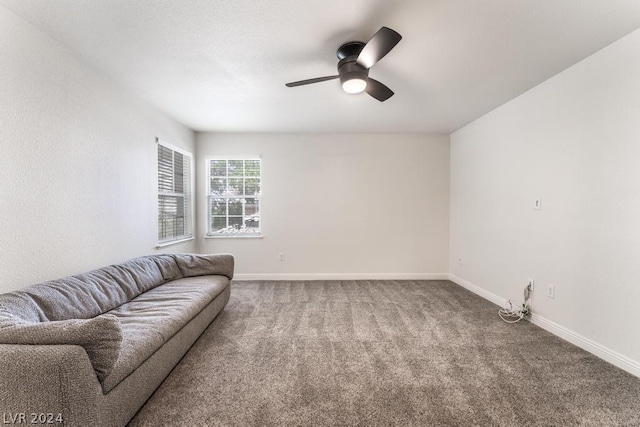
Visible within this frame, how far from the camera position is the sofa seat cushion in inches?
60.3

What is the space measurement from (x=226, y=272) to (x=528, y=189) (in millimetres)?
3464

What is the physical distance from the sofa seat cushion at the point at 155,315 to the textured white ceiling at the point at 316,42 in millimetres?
1957

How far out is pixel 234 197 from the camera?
189 inches

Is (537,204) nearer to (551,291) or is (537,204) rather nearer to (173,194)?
(551,291)

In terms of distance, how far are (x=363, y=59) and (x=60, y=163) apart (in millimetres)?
2391

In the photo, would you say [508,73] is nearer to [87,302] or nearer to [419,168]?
[419,168]

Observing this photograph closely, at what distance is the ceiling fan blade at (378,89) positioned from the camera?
2344 millimetres

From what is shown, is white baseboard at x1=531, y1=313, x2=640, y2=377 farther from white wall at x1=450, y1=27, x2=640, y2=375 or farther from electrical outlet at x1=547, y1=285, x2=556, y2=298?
electrical outlet at x1=547, y1=285, x2=556, y2=298

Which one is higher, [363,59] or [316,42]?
[316,42]

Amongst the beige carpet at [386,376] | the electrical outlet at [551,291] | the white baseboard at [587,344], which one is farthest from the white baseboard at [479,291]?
the electrical outlet at [551,291]

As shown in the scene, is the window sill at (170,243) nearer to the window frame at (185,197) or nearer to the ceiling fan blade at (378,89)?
the window frame at (185,197)

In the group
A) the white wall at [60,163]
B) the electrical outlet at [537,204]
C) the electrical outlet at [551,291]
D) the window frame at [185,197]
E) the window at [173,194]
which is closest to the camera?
the white wall at [60,163]

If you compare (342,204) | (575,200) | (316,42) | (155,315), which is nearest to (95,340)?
(155,315)

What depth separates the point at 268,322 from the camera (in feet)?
9.69
